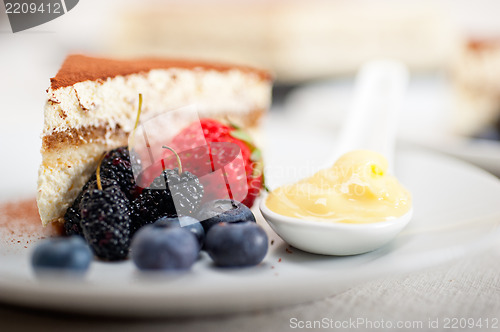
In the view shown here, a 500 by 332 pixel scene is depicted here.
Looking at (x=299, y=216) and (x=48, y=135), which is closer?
(x=299, y=216)

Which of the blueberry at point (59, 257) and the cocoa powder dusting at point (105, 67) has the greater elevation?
the cocoa powder dusting at point (105, 67)

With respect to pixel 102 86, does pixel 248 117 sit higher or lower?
lower

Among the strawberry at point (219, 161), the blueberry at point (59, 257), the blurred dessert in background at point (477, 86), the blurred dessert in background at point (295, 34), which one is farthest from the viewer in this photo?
the blurred dessert in background at point (295, 34)

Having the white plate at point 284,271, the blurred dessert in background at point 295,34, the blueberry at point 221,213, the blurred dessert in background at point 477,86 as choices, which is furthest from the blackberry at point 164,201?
the blurred dessert in background at point 295,34

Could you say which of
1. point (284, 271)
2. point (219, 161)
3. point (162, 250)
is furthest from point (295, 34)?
point (162, 250)

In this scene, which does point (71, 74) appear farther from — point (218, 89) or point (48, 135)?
point (218, 89)

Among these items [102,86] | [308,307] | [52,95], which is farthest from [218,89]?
[308,307]

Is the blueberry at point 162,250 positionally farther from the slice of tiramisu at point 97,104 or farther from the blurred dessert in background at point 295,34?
the blurred dessert in background at point 295,34
